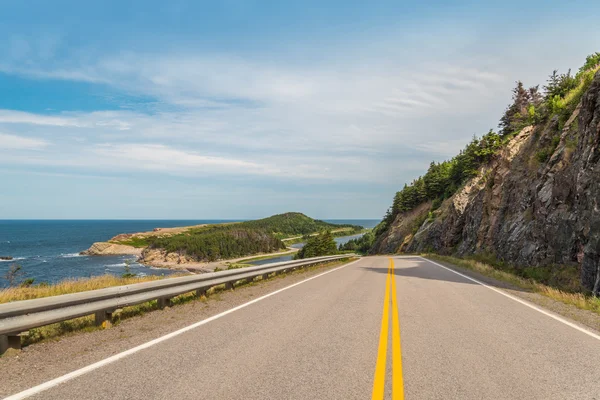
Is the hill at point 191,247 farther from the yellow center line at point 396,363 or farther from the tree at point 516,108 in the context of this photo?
the yellow center line at point 396,363

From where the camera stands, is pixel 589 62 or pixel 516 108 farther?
pixel 516 108

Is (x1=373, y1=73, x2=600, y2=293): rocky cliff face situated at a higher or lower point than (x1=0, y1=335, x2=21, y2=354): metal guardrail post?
higher

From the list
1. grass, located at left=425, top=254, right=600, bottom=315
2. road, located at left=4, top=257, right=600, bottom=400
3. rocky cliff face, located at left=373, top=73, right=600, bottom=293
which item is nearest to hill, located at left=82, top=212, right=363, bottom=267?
rocky cliff face, located at left=373, top=73, right=600, bottom=293

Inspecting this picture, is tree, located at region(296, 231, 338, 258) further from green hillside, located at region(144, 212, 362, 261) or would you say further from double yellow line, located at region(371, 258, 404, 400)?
double yellow line, located at region(371, 258, 404, 400)

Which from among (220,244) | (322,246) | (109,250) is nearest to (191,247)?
(220,244)

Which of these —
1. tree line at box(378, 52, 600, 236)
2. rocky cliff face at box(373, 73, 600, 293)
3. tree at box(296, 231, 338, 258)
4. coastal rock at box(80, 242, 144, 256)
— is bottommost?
coastal rock at box(80, 242, 144, 256)

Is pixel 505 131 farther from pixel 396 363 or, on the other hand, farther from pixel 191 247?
pixel 191 247

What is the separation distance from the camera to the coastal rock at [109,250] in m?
116

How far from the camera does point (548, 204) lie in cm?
1948

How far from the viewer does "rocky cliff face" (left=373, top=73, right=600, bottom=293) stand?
14.2 m

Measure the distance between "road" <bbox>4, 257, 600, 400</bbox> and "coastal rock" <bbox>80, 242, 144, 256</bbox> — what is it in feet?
404

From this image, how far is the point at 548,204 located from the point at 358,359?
1885 centimetres

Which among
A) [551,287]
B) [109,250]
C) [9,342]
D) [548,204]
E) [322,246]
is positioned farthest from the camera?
[109,250]

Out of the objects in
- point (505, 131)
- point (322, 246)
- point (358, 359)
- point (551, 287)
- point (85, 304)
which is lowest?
point (322, 246)
